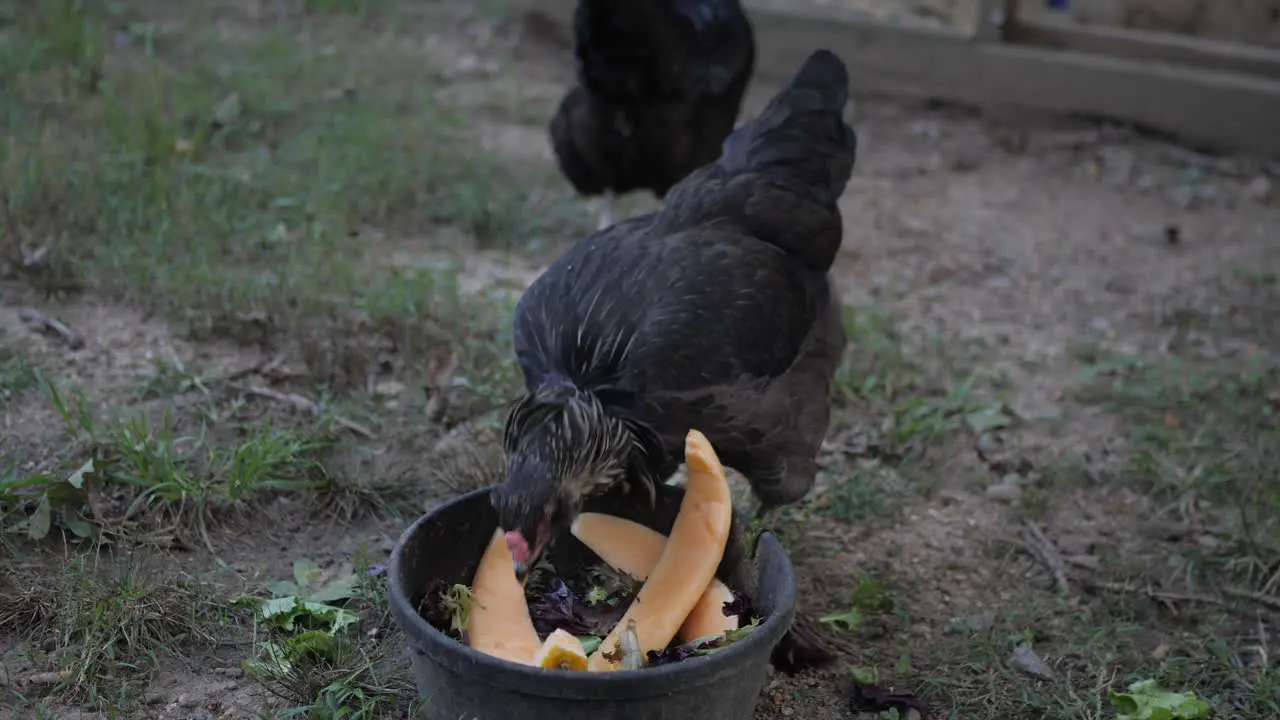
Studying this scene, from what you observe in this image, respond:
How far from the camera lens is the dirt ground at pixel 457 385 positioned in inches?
116

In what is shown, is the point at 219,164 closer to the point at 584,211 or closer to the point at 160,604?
the point at 584,211

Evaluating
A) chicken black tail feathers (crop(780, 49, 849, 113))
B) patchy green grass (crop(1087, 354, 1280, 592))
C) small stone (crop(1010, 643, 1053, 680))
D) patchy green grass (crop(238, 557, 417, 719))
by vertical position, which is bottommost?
small stone (crop(1010, 643, 1053, 680))

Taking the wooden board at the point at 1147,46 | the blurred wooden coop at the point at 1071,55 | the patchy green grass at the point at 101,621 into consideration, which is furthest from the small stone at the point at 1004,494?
the wooden board at the point at 1147,46

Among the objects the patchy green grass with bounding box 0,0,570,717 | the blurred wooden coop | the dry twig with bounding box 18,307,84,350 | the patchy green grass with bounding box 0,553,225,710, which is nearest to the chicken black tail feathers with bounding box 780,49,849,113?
the patchy green grass with bounding box 0,0,570,717

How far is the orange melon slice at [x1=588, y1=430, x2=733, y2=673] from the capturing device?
265cm

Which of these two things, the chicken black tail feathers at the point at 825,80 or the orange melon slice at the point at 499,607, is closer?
the orange melon slice at the point at 499,607

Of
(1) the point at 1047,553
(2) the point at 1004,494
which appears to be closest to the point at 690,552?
(1) the point at 1047,553

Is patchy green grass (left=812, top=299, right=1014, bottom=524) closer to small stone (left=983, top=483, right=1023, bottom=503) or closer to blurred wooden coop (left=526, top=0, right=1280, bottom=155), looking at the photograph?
small stone (left=983, top=483, right=1023, bottom=503)

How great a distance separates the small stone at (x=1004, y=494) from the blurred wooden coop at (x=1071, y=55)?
3567mm

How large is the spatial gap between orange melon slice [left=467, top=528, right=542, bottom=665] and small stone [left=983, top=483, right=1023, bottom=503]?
5.38ft

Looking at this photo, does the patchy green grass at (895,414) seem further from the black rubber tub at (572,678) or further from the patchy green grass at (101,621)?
the patchy green grass at (101,621)

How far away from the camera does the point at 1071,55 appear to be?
Result: 261 inches

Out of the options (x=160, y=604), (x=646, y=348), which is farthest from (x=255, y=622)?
(x=646, y=348)

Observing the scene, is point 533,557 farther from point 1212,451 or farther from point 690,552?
point 1212,451
